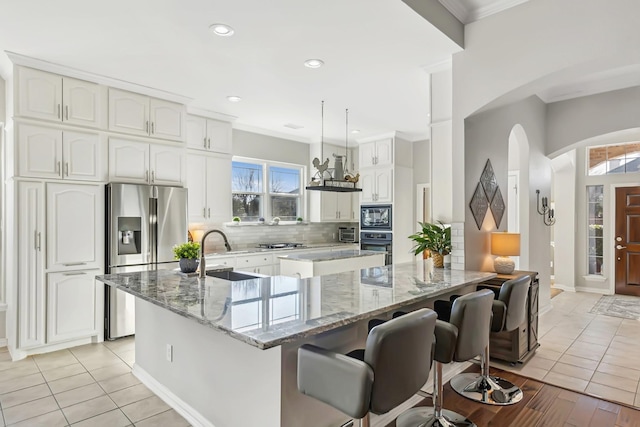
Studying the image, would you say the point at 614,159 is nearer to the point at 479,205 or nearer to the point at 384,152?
the point at 384,152

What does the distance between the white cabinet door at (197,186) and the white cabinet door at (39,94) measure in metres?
1.66

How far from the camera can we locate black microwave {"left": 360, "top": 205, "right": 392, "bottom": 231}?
661 centimetres

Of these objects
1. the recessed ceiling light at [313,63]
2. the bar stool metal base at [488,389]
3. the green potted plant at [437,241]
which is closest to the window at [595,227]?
the green potted plant at [437,241]

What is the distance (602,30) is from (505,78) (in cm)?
67

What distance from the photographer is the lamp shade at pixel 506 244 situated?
137 inches

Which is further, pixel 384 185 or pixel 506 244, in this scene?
pixel 384 185

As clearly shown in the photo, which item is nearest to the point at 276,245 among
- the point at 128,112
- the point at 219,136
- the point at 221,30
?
the point at 219,136

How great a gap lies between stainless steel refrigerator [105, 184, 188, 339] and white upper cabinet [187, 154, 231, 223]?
0.70 meters

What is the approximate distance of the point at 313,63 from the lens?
3.53 meters

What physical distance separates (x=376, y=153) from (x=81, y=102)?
459cm

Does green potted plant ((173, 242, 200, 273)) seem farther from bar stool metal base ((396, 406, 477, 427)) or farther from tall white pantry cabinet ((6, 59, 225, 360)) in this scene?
bar stool metal base ((396, 406, 477, 427))

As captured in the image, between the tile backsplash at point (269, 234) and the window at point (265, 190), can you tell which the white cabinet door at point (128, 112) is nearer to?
the tile backsplash at point (269, 234)

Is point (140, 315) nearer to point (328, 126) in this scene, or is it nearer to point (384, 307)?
point (384, 307)

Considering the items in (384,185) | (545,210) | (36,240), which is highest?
(384,185)
